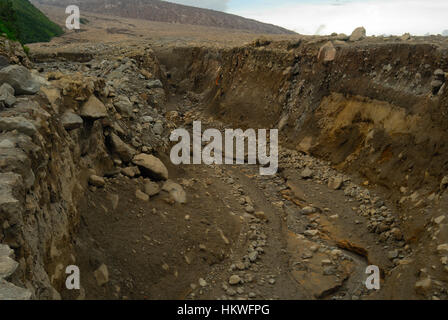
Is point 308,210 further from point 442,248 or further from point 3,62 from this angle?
point 3,62

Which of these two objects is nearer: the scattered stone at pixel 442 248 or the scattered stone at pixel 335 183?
the scattered stone at pixel 442 248

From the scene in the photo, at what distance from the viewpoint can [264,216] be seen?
9.19m

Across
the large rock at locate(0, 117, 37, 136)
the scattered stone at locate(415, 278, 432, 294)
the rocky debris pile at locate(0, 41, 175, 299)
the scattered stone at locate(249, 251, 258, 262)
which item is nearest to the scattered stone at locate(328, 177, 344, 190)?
the scattered stone at locate(249, 251, 258, 262)

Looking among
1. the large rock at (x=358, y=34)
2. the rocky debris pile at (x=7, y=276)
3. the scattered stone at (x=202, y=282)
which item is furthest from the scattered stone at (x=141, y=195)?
the large rock at (x=358, y=34)

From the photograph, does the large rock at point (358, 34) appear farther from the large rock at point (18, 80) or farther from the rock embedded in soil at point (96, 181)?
the large rock at point (18, 80)

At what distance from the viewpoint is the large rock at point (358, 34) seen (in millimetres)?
13094

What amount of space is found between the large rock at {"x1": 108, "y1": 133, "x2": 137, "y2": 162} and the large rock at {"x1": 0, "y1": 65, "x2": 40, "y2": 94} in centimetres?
239

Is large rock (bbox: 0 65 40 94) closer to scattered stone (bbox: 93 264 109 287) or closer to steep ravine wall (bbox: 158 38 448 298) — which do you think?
scattered stone (bbox: 93 264 109 287)

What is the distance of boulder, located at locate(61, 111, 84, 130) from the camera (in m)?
6.44

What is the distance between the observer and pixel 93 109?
7.41 metres

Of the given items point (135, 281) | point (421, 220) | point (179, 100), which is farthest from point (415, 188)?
point (179, 100)

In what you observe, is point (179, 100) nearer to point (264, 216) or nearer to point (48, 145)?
point (264, 216)

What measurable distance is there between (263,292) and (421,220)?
163 inches

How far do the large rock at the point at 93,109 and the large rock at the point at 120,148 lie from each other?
2.42 ft
